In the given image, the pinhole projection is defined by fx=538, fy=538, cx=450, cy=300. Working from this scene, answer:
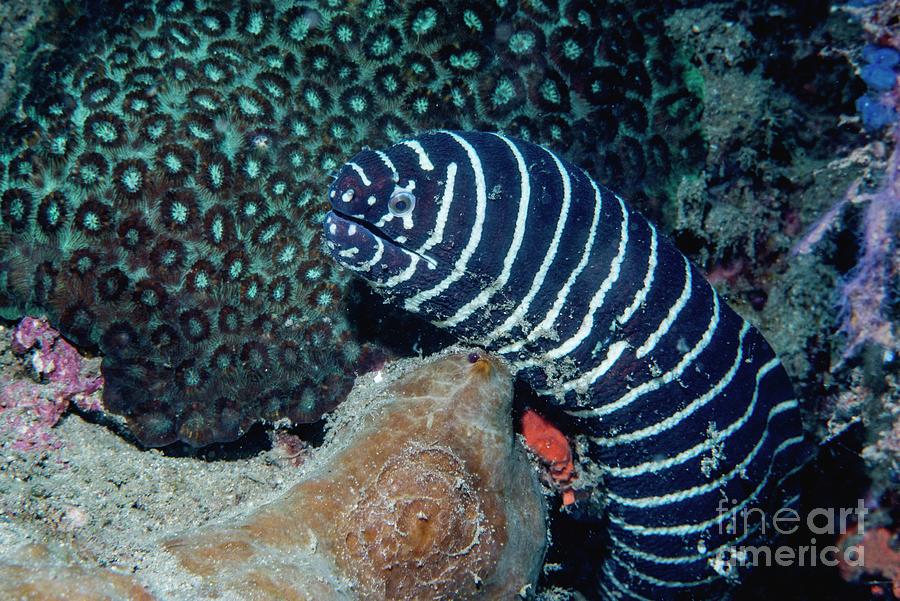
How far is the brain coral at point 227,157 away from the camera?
3.73 meters

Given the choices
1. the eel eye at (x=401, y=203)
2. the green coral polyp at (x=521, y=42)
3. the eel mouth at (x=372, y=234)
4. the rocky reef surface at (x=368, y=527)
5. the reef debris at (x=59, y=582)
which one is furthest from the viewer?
the green coral polyp at (x=521, y=42)

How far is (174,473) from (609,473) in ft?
9.80

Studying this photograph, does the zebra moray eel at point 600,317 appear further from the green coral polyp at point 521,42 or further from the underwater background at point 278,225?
the green coral polyp at point 521,42

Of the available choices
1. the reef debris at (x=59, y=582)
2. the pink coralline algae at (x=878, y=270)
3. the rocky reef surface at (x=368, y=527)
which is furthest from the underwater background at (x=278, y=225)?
the reef debris at (x=59, y=582)

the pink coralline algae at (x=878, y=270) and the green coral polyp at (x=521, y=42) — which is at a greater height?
the green coral polyp at (x=521, y=42)

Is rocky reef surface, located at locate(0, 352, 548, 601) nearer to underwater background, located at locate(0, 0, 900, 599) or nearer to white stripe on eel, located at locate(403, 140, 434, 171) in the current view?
underwater background, located at locate(0, 0, 900, 599)

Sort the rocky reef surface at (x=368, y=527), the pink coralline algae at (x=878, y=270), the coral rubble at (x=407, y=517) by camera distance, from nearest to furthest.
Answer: the rocky reef surface at (x=368, y=527) → the coral rubble at (x=407, y=517) → the pink coralline algae at (x=878, y=270)

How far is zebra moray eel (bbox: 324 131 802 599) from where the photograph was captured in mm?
3006

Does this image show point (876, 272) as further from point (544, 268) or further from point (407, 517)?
point (407, 517)

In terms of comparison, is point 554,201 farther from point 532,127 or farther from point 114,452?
point 114,452

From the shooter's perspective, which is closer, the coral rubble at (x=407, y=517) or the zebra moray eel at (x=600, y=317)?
the coral rubble at (x=407, y=517)

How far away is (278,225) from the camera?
390 cm

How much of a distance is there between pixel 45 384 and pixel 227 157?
6.61 feet

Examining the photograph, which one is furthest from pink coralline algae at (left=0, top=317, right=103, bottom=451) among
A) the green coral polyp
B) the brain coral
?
the green coral polyp
